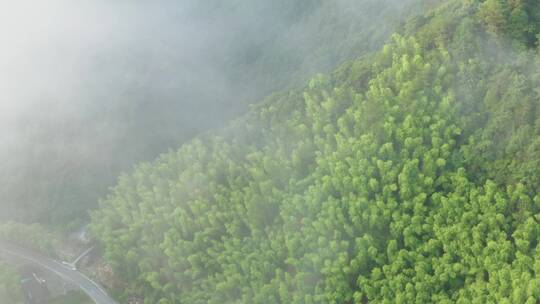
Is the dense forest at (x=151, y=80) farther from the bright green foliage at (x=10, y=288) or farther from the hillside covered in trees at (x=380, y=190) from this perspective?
the hillside covered in trees at (x=380, y=190)

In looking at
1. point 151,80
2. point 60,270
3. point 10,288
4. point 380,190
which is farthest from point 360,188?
A: point 151,80

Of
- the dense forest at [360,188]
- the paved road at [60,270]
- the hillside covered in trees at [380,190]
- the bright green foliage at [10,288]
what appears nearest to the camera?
the hillside covered in trees at [380,190]

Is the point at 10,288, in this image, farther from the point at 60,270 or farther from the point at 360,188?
the point at 360,188

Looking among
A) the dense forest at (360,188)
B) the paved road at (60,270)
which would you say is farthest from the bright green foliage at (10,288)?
the paved road at (60,270)

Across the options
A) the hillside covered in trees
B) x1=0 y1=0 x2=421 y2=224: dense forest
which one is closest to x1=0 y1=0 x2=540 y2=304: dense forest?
the hillside covered in trees

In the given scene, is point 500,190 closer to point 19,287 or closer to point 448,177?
point 448,177

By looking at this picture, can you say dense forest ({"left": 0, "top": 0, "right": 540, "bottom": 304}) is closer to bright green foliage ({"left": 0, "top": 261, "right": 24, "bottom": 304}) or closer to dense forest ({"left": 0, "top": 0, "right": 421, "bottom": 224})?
bright green foliage ({"left": 0, "top": 261, "right": 24, "bottom": 304})
